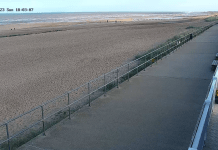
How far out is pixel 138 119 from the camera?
6.77 m

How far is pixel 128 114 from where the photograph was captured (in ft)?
23.2

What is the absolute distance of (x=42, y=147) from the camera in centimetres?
544

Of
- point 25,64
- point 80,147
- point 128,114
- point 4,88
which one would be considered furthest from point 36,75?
point 80,147

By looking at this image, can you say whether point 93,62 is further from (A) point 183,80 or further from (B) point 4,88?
(A) point 183,80

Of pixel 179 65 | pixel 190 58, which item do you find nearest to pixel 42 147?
pixel 179 65

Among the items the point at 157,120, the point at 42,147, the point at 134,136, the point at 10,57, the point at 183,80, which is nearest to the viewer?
the point at 42,147

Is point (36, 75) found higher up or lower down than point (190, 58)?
lower down

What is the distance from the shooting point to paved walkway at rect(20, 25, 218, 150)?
5594 mm

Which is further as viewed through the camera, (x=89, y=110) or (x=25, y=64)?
(x=25, y=64)

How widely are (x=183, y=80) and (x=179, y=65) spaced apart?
9.21ft

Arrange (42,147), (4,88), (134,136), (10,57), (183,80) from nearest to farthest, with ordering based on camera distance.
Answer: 1. (42,147)
2. (134,136)
3. (183,80)
4. (4,88)
5. (10,57)

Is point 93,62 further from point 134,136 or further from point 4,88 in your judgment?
point 134,136

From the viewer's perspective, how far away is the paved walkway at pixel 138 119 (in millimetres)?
5594

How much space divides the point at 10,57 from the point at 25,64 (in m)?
3.81
